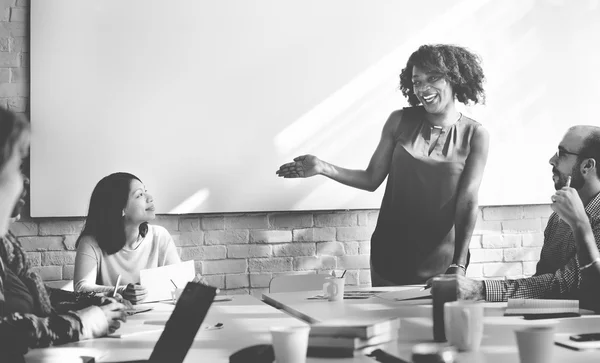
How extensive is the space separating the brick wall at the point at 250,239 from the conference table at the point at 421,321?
3.16ft

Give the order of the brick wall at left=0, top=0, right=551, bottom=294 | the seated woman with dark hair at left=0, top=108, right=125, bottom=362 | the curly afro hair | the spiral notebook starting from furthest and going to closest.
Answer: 1. the brick wall at left=0, top=0, right=551, bottom=294
2. the curly afro hair
3. the spiral notebook
4. the seated woman with dark hair at left=0, top=108, right=125, bottom=362

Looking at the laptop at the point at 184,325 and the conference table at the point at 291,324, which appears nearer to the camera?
the laptop at the point at 184,325

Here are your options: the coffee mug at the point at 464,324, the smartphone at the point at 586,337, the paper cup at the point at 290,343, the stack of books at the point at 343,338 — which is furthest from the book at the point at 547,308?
the paper cup at the point at 290,343

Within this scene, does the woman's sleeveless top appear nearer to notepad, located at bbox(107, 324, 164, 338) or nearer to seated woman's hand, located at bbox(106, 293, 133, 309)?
seated woman's hand, located at bbox(106, 293, 133, 309)

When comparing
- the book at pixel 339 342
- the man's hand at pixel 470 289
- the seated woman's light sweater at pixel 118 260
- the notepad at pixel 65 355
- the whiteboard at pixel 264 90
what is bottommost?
the notepad at pixel 65 355

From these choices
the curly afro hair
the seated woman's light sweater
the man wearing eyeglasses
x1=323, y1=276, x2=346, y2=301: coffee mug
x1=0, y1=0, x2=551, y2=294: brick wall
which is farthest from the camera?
x1=0, y1=0, x2=551, y2=294: brick wall

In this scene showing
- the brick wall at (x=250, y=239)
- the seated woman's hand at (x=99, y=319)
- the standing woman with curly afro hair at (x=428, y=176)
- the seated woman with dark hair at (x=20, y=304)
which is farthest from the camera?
the brick wall at (x=250, y=239)

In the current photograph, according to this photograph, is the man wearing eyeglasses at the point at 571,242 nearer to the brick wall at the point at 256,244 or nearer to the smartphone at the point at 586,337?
the smartphone at the point at 586,337

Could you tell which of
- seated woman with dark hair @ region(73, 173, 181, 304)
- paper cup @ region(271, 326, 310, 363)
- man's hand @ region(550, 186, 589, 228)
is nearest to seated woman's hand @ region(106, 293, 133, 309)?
seated woman with dark hair @ region(73, 173, 181, 304)

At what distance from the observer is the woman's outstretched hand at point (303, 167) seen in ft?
11.0

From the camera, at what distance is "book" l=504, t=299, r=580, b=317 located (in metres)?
2.06

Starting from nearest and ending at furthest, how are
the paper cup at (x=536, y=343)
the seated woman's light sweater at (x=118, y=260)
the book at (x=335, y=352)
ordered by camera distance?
the paper cup at (x=536, y=343) < the book at (x=335, y=352) < the seated woman's light sweater at (x=118, y=260)

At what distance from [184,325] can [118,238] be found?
1.75 metres

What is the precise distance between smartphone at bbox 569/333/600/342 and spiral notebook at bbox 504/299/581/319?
0.39 meters
